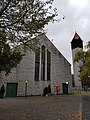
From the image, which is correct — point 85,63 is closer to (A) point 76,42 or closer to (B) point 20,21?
(B) point 20,21

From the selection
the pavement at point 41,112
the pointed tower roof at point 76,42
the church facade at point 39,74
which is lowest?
the pavement at point 41,112

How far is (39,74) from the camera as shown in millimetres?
34875

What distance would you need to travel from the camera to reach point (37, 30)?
1252 cm

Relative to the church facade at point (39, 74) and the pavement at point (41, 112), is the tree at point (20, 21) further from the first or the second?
the church facade at point (39, 74)

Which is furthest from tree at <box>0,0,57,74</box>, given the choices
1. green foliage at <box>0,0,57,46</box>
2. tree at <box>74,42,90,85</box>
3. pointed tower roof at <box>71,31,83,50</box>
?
pointed tower roof at <box>71,31,83,50</box>

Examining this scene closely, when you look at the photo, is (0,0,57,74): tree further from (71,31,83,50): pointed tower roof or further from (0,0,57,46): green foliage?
(71,31,83,50): pointed tower roof

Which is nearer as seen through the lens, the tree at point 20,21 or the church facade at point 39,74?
the tree at point 20,21

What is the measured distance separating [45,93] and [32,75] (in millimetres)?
4467

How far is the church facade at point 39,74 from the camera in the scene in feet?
105

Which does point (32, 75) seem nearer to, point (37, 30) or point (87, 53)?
point (87, 53)

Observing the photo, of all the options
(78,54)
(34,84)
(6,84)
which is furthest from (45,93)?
(78,54)

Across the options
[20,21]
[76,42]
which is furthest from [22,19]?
[76,42]

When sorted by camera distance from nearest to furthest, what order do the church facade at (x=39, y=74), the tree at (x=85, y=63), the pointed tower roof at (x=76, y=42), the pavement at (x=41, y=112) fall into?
1. the pavement at (x=41, y=112)
2. the tree at (x=85, y=63)
3. the church facade at (x=39, y=74)
4. the pointed tower roof at (x=76, y=42)

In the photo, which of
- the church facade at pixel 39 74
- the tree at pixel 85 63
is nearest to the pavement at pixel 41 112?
the tree at pixel 85 63
